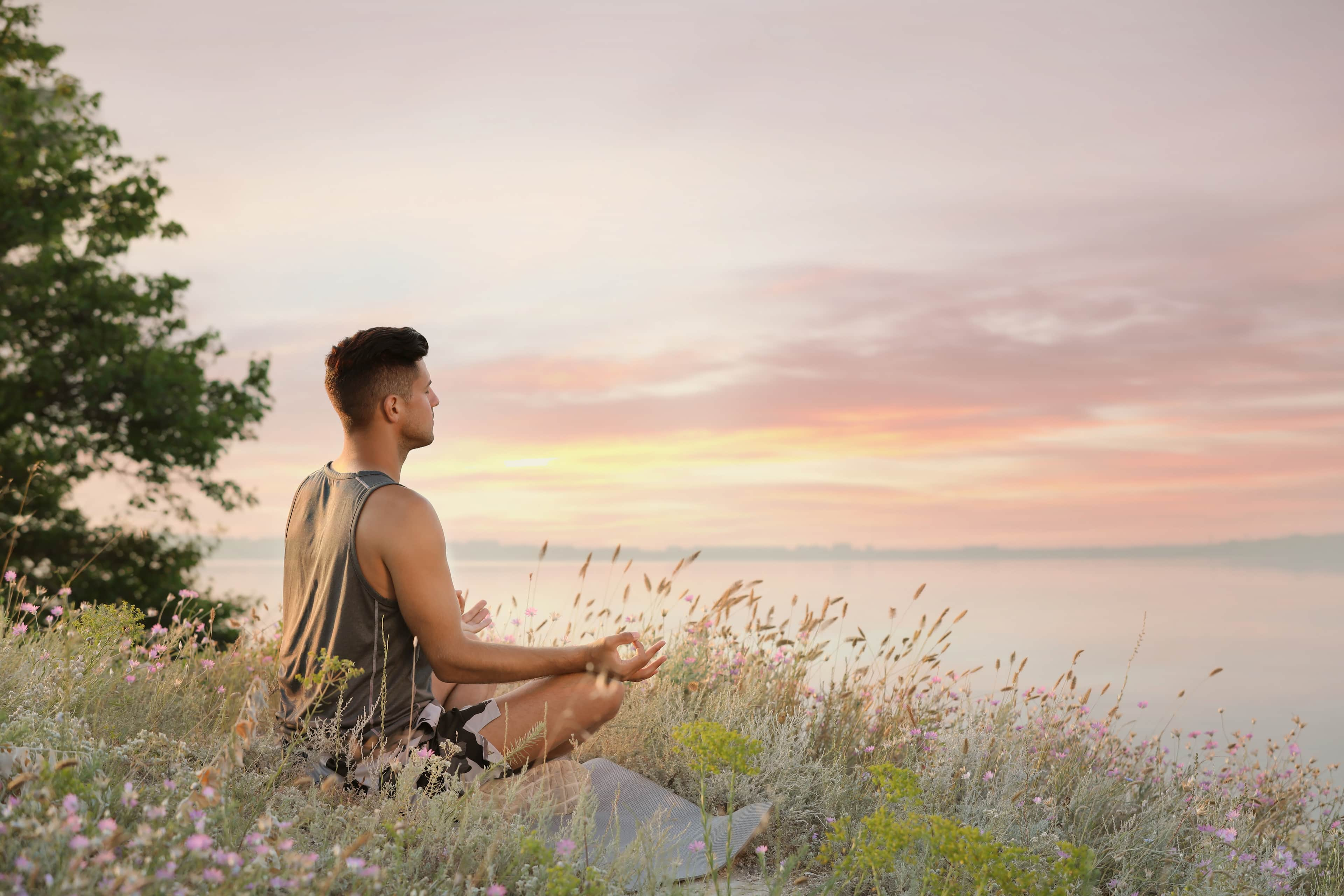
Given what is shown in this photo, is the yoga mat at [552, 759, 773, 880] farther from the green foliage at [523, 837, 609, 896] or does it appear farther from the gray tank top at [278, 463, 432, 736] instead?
the gray tank top at [278, 463, 432, 736]

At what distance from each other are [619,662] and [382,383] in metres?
1.42

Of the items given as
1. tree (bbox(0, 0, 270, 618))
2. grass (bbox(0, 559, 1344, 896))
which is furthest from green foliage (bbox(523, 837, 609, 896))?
tree (bbox(0, 0, 270, 618))

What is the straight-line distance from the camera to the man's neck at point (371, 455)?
369cm

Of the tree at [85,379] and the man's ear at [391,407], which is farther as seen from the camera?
the tree at [85,379]

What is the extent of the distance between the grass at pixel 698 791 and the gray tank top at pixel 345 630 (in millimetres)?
274

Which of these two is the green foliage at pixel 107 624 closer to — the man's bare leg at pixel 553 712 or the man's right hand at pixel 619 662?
the man's bare leg at pixel 553 712

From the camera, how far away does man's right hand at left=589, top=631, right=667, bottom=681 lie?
3531 mm

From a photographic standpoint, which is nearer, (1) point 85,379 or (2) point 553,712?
(2) point 553,712

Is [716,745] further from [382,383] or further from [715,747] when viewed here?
[382,383]

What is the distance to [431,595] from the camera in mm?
3391

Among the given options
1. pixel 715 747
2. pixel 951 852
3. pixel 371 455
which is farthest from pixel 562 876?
pixel 371 455

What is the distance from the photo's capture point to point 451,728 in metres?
3.66

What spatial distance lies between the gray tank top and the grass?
0.27 meters

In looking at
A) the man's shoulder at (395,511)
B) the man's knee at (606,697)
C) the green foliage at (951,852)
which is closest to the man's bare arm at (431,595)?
the man's shoulder at (395,511)
